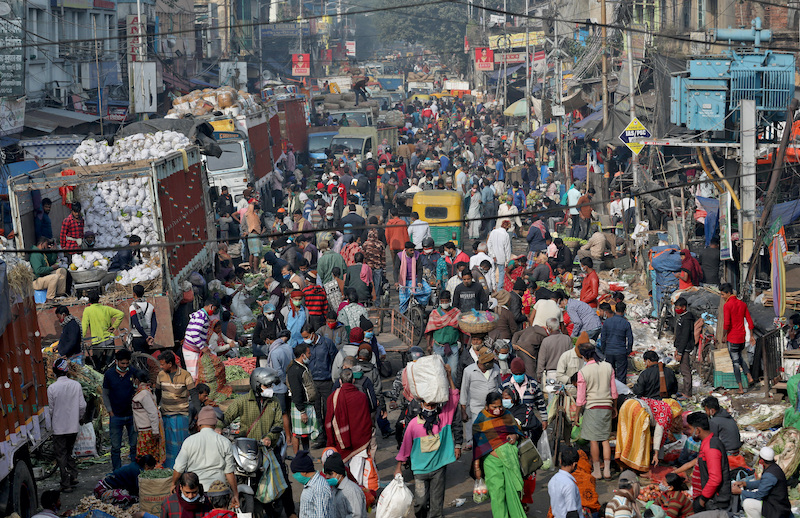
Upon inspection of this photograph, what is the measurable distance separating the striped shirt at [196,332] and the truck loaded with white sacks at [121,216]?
6.97 ft

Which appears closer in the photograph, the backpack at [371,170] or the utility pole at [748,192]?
the utility pole at [748,192]

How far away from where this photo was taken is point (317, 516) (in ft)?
23.5

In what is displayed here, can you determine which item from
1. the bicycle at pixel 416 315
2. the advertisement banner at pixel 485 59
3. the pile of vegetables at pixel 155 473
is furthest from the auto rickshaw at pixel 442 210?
the advertisement banner at pixel 485 59

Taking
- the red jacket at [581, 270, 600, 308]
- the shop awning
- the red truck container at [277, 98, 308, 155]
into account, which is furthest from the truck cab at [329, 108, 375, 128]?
the red jacket at [581, 270, 600, 308]

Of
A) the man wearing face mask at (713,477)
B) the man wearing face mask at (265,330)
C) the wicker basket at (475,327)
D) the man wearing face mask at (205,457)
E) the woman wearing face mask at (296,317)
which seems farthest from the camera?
the man wearing face mask at (265,330)

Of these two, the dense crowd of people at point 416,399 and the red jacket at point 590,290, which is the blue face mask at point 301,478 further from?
the red jacket at point 590,290

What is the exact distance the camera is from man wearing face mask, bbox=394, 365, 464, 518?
28.9ft

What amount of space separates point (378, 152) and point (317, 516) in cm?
3121

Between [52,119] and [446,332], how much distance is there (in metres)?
21.8

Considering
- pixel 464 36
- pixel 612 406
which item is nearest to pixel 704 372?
pixel 612 406

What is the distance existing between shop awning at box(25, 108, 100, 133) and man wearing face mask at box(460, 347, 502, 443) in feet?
72.9

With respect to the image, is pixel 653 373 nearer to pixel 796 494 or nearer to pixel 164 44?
pixel 796 494

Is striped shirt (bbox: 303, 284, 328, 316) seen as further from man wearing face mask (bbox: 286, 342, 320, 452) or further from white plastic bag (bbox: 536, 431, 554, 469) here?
white plastic bag (bbox: 536, 431, 554, 469)

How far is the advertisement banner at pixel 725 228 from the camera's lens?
16031mm
